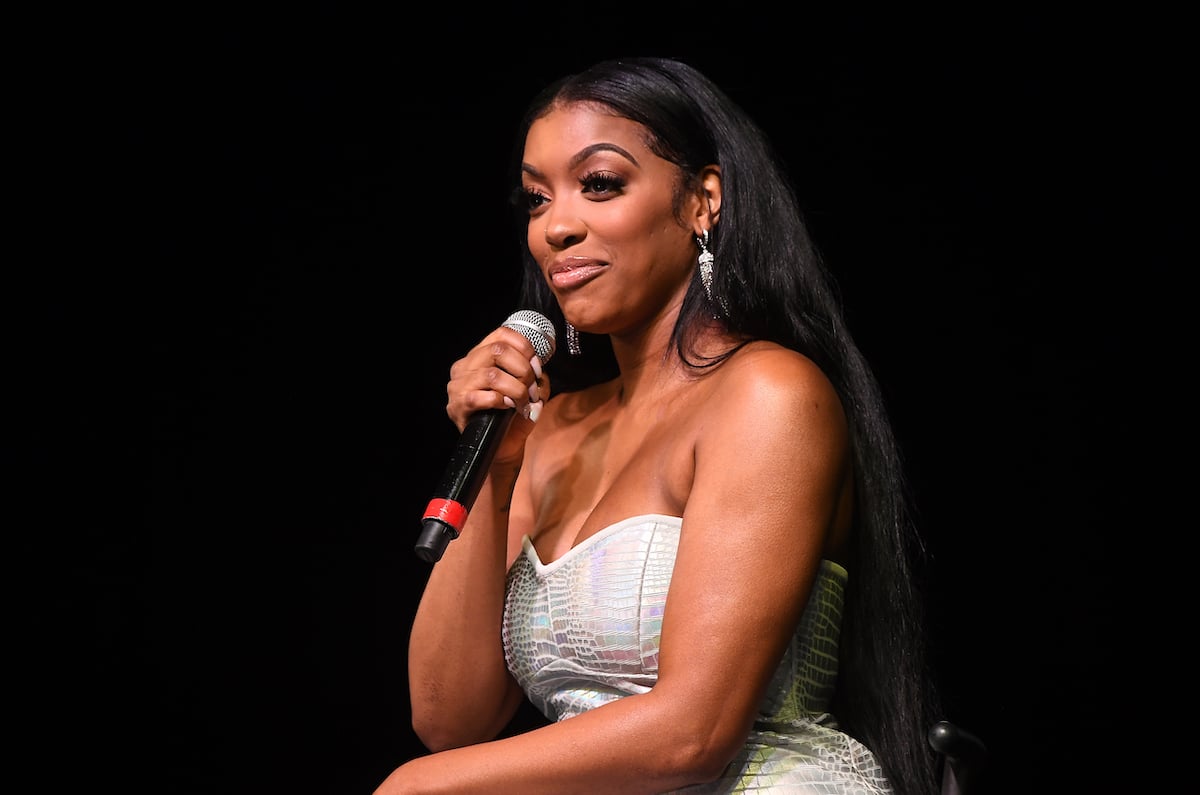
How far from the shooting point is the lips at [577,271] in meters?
1.62

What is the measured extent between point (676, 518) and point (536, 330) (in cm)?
29

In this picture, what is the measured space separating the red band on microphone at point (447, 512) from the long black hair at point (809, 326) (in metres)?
0.44

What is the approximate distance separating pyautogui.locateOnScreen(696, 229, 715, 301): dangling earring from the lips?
134mm

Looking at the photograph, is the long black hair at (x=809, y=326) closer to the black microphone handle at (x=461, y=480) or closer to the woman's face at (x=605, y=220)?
the woman's face at (x=605, y=220)

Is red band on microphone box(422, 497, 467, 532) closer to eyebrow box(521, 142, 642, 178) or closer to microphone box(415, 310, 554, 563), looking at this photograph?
microphone box(415, 310, 554, 563)

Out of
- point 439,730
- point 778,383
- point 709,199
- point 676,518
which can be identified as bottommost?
point 439,730

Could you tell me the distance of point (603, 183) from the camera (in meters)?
1.63

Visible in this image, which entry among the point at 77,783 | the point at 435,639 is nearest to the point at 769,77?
the point at 435,639

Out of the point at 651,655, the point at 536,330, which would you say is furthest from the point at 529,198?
the point at 651,655

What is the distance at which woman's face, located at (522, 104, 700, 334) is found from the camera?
63.6 inches

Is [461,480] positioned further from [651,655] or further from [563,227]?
[563,227]

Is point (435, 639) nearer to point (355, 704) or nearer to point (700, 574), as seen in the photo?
point (700, 574)

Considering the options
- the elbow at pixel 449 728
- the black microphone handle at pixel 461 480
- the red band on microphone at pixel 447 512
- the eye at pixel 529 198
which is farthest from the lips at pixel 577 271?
the elbow at pixel 449 728

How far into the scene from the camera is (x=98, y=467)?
2.37 m
